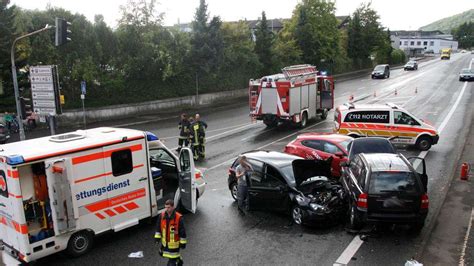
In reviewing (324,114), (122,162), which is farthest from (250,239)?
(324,114)

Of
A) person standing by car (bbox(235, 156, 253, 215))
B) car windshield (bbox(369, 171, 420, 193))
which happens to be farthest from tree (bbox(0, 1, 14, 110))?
car windshield (bbox(369, 171, 420, 193))

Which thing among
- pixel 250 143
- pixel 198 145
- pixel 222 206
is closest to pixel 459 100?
pixel 250 143

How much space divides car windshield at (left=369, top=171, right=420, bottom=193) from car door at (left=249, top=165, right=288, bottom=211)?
213 cm

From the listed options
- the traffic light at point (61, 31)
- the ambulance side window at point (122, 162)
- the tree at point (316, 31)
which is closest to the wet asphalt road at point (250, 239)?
the ambulance side window at point (122, 162)

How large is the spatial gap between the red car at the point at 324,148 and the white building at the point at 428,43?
6489 inches

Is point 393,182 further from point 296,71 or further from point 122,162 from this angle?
point 296,71

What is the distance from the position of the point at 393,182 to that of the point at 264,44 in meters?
33.8

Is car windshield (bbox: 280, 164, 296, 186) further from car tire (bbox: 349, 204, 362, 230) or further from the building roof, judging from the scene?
the building roof

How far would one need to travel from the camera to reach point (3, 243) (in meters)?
8.36

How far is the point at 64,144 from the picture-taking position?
27.5 feet

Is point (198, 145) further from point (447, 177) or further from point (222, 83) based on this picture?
point (222, 83)

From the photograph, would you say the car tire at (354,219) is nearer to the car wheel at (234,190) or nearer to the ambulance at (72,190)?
the car wheel at (234,190)

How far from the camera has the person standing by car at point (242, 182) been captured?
10.7 m

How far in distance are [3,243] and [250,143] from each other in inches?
497
